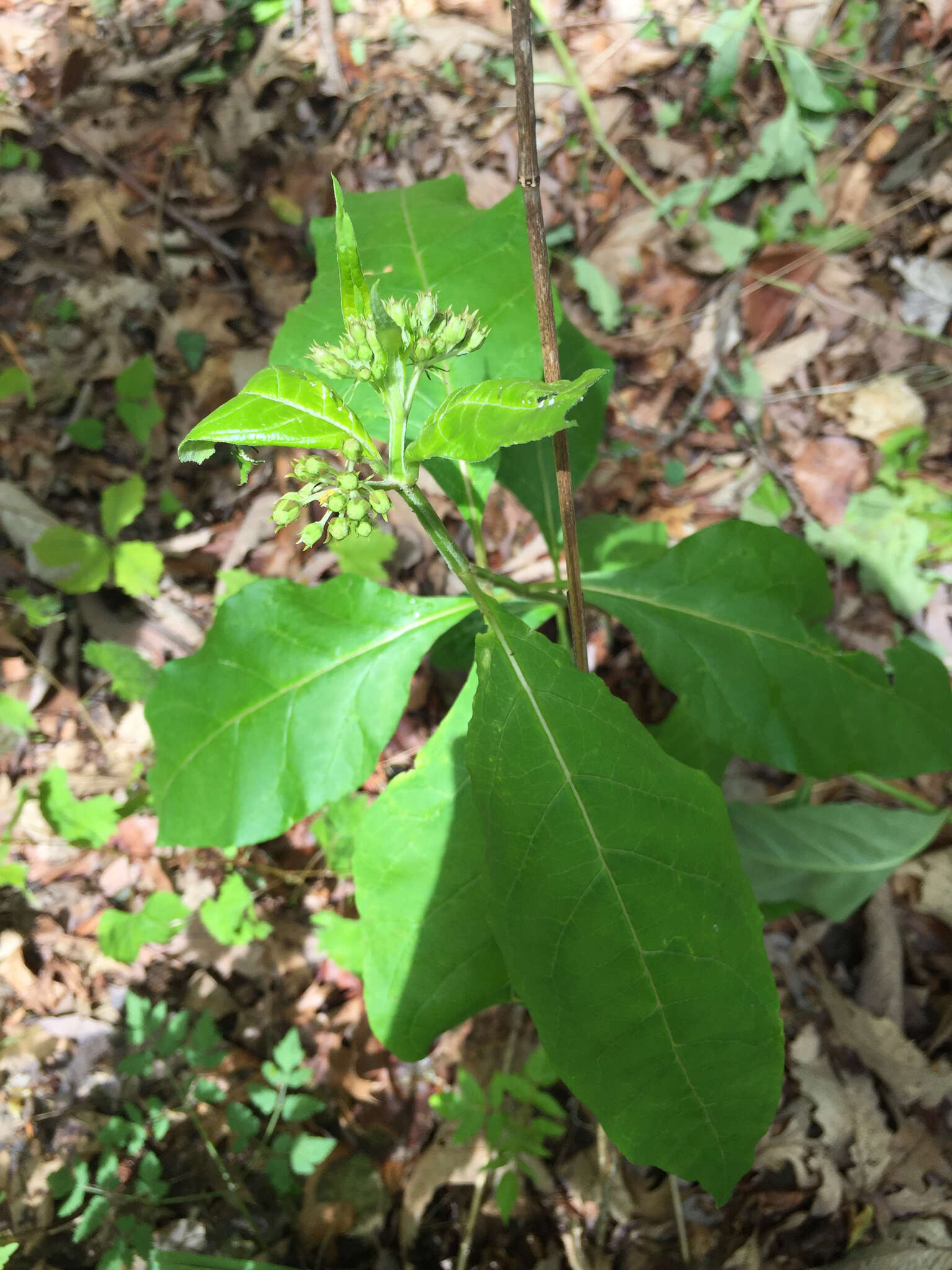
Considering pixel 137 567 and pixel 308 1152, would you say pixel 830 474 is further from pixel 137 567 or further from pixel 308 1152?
pixel 308 1152

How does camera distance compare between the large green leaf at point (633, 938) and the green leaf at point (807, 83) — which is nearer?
the large green leaf at point (633, 938)

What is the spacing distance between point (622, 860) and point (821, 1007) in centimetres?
225

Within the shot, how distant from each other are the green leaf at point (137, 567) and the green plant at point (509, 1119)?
265cm

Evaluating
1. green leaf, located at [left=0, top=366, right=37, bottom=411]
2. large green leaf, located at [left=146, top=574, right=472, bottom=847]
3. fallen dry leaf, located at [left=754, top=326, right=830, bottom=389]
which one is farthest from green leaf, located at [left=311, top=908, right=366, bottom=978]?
fallen dry leaf, located at [left=754, top=326, right=830, bottom=389]

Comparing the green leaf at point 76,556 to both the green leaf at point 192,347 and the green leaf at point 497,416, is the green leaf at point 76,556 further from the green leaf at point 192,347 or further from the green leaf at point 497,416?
the green leaf at point 497,416

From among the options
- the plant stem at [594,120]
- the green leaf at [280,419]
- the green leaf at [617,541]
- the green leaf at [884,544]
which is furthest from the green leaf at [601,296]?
the green leaf at [280,419]

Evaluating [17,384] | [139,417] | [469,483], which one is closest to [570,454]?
Result: [469,483]

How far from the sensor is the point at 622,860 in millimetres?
1449

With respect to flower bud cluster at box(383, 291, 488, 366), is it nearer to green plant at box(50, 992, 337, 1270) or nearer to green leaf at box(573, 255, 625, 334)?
green plant at box(50, 992, 337, 1270)

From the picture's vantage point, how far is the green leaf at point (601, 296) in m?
4.16

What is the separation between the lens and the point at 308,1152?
2910mm

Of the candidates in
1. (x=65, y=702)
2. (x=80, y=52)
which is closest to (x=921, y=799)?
(x=65, y=702)

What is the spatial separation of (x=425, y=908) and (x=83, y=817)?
2238 mm

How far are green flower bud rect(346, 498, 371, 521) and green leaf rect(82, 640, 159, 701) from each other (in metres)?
2.39
